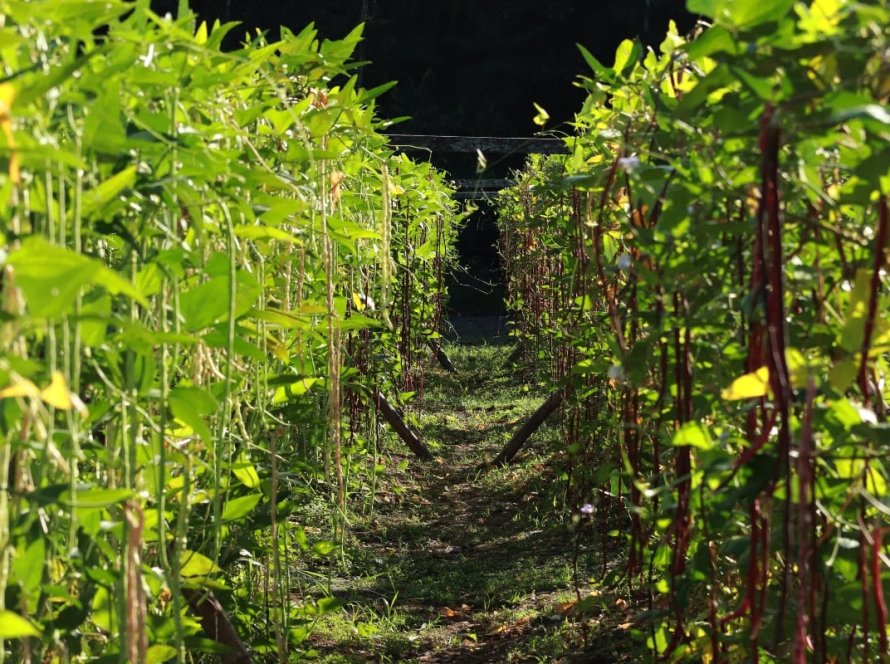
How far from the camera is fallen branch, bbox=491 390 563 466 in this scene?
565 centimetres

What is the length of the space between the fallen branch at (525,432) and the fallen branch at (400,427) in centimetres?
38

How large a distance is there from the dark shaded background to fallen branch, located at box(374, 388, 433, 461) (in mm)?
12420

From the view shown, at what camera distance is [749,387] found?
1.28 metres

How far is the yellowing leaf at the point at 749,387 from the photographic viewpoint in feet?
4.17

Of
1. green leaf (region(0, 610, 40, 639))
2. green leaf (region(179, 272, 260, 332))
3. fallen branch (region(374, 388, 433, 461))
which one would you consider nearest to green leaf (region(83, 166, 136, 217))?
green leaf (region(179, 272, 260, 332))

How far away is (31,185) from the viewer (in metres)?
1.26

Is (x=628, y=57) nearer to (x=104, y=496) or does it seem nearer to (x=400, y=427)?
(x=104, y=496)

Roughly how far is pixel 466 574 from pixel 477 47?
15.9 meters

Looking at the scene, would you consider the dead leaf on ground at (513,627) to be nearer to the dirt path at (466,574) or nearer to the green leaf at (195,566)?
the dirt path at (466,574)

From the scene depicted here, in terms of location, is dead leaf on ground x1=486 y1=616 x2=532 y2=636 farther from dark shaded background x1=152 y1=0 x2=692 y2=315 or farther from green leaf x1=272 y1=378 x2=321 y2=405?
dark shaded background x1=152 y1=0 x2=692 y2=315

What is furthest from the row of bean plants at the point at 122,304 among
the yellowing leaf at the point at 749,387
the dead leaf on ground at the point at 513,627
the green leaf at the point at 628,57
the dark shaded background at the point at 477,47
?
the dark shaded background at the point at 477,47

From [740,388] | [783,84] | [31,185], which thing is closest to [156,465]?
[31,185]

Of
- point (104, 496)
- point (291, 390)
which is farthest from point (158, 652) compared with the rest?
point (291, 390)

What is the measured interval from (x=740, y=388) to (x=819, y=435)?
173 mm
